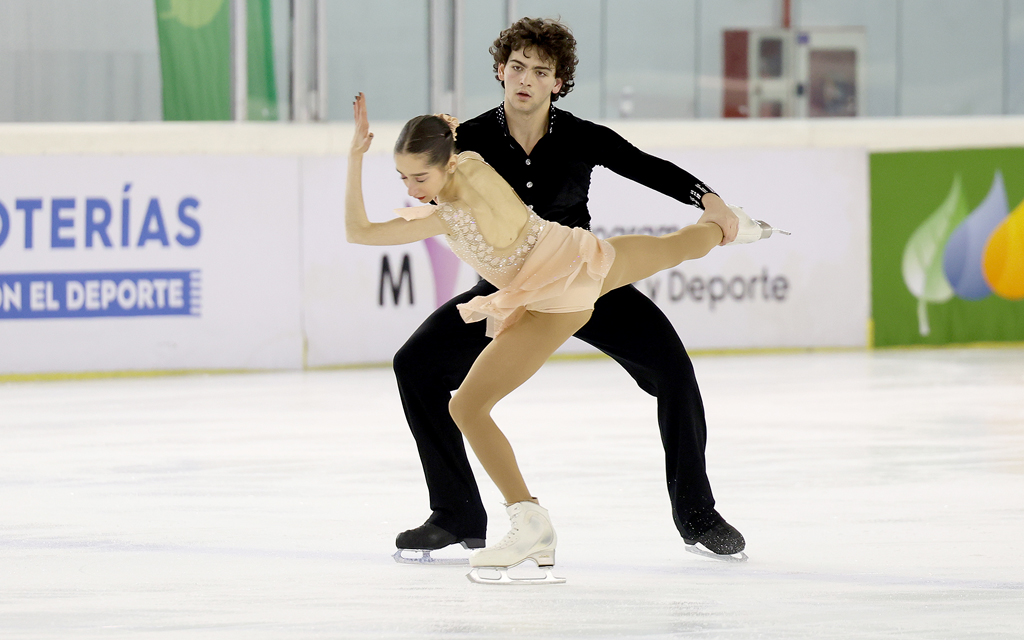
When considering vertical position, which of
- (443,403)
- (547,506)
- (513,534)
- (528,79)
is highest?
Answer: (528,79)

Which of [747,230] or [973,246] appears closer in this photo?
[747,230]

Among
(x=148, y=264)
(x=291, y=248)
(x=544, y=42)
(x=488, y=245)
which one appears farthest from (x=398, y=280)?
(x=488, y=245)

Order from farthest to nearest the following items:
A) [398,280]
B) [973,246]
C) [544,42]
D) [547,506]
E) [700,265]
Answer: [973,246] < [700,265] < [398,280] < [547,506] < [544,42]

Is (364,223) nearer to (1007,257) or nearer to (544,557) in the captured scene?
(544,557)

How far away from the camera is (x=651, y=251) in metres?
3.27

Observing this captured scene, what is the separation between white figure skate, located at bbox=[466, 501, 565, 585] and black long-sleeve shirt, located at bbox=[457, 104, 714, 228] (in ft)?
2.21

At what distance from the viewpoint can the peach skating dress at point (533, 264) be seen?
3.09 meters

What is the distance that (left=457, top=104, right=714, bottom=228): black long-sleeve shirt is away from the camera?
3.31 metres

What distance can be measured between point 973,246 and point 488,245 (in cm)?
735

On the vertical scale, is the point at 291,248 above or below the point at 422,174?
below

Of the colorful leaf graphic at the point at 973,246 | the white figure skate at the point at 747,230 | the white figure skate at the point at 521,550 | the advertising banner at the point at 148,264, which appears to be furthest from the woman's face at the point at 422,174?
the colorful leaf graphic at the point at 973,246

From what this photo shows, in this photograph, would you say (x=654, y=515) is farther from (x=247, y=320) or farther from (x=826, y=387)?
(x=247, y=320)

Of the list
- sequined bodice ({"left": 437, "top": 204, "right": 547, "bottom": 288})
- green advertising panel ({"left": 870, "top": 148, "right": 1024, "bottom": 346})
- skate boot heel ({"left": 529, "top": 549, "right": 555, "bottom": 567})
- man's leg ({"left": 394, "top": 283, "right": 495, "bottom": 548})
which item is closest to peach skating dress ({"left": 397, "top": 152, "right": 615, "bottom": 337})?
sequined bodice ({"left": 437, "top": 204, "right": 547, "bottom": 288})

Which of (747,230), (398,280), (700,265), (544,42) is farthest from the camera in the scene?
(700,265)
